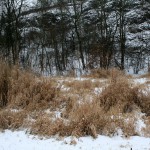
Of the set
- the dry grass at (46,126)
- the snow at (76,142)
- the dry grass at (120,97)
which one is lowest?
the snow at (76,142)

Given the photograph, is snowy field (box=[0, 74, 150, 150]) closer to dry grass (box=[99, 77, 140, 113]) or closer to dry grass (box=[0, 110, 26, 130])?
dry grass (box=[0, 110, 26, 130])

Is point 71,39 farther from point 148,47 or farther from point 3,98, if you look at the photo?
point 3,98

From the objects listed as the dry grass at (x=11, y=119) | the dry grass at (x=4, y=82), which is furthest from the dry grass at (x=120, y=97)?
the dry grass at (x=4, y=82)

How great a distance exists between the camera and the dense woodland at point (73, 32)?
28592mm

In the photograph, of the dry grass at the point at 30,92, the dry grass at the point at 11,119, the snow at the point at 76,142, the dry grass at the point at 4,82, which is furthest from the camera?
the dry grass at the point at 4,82

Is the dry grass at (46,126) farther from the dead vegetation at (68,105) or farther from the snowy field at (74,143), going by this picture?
the snowy field at (74,143)

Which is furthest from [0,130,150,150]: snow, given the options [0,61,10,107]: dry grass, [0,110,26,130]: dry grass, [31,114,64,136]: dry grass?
[0,61,10,107]: dry grass

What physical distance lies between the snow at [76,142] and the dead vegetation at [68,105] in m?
0.19

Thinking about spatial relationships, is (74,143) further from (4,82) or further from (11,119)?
(4,82)

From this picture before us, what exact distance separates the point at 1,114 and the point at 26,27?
3114 centimetres

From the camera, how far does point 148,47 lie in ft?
95.6

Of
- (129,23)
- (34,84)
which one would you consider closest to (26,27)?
(129,23)

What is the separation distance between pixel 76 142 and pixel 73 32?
28.5 metres

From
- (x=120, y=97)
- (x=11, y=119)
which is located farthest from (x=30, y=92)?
(x=120, y=97)
